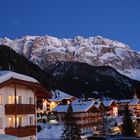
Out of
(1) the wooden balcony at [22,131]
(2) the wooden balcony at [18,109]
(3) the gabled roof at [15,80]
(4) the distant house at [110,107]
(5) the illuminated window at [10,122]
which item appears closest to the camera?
(3) the gabled roof at [15,80]

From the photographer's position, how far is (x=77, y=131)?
56500 mm

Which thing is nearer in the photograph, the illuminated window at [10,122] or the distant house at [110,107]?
the illuminated window at [10,122]

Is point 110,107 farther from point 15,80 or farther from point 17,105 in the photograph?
point 15,80

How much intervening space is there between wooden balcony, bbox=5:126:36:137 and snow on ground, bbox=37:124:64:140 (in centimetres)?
3901

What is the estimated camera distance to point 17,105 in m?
38.9

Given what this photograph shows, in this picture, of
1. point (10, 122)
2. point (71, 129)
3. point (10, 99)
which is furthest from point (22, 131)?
point (71, 129)

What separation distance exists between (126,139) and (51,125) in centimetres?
7556

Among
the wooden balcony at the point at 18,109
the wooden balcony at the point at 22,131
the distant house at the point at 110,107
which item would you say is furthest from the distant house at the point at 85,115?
the wooden balcony at the point at 18,109

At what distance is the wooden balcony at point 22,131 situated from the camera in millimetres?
38281

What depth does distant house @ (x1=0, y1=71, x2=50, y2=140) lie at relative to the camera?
125ft

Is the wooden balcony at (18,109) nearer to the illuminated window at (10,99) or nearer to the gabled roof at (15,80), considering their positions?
the illuminated window at (10,99)

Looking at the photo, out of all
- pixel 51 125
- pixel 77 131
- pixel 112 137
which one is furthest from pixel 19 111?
pixel 51 125

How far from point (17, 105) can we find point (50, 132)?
47.2 metres

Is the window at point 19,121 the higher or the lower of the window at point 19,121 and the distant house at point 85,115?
the lower
